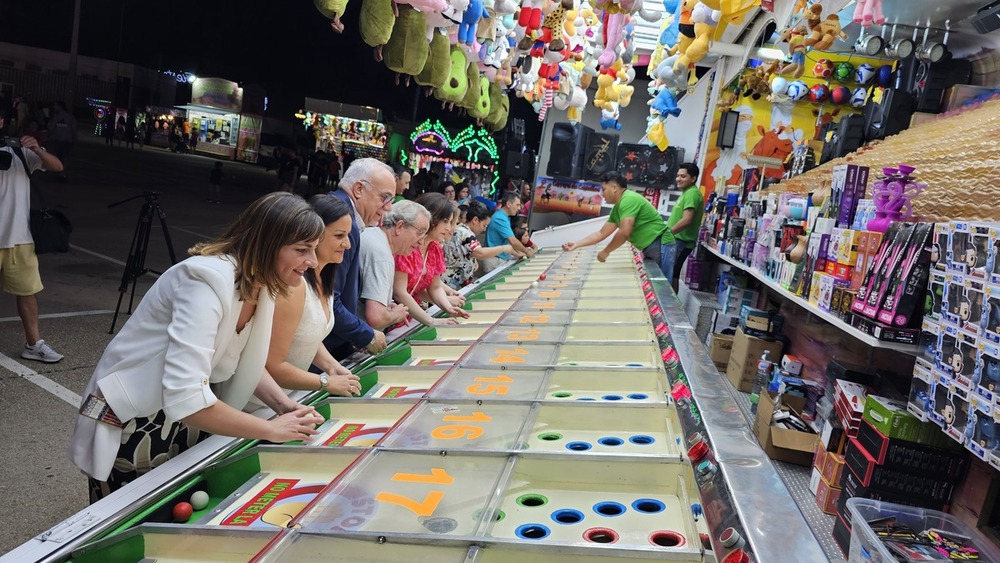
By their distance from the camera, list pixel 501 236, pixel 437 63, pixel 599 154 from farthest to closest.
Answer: pixel 599 154 < pixel 501 236 < pixel 437 63

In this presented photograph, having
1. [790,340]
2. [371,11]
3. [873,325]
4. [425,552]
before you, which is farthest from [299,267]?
[790,340]

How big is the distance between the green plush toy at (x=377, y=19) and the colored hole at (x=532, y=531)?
361cm

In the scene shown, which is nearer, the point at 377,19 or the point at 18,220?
the point at 18,220

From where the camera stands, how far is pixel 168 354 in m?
1.59

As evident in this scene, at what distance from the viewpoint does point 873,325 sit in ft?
7.85

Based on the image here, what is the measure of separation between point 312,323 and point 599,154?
1240 centimetres

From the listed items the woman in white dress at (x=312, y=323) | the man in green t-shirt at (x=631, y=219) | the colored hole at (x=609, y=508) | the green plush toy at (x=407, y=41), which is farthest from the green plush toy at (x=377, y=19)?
the colored hole at (x=609, y=508)

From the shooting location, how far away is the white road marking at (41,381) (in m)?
3.94

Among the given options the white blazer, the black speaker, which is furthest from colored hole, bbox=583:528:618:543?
the black speaker

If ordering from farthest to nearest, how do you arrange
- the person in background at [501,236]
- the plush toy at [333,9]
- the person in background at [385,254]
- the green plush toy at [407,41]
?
the person in background at [501,236] < the green plush toy at [407,41] < the plush toy at [333,9] < the person in background at [385,254]

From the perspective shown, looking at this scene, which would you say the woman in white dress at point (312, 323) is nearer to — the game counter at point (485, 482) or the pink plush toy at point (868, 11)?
the game counter at point (485, 482)

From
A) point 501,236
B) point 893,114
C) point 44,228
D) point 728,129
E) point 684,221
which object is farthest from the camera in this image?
point 728,129

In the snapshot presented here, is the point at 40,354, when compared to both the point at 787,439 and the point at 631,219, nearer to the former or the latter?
the point at 787,439

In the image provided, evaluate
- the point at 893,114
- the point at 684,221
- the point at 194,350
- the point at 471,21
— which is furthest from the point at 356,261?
the point at 684,221
